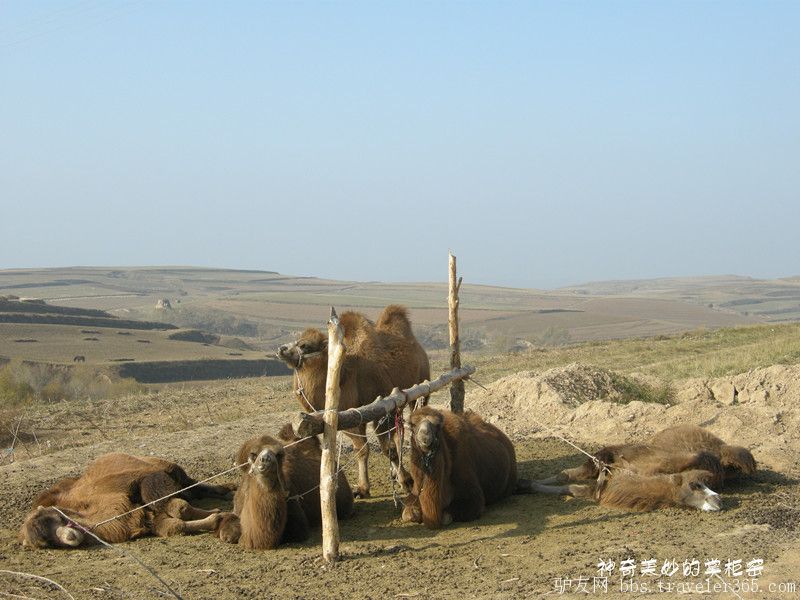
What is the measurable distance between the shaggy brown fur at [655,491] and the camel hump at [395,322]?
3.65 m

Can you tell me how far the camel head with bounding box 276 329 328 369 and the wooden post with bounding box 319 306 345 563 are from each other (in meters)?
1.95

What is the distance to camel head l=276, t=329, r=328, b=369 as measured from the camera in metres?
10.2

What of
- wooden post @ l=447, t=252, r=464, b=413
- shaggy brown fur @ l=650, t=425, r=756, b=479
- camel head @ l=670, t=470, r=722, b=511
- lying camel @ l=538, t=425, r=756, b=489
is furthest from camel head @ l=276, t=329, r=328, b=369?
camel head @ l=670, t=470, r=722, b=511

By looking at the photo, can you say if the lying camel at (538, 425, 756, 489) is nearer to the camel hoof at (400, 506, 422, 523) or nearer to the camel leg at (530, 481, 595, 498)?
the camel leg at (530, 481, 595, 498)

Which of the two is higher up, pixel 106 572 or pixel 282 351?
pixel 282 351

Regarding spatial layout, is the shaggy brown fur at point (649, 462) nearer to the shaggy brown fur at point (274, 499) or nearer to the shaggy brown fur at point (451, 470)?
the shaggy brown fur at point (451, 470)

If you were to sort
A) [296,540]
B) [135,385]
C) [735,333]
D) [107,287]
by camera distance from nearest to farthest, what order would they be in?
[296,540]
[135,385]
[735,333]
[107,287]

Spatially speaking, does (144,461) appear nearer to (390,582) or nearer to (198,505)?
(198,505)

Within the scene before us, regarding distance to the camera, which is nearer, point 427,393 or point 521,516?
point 521,516

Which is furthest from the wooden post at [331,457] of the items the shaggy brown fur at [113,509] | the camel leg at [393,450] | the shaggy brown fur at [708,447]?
the shaggy brown fur at [708,447]

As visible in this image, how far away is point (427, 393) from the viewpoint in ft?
33.3

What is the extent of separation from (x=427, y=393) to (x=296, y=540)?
2.39 m

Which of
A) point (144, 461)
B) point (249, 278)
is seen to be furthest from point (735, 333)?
point (249, 278)

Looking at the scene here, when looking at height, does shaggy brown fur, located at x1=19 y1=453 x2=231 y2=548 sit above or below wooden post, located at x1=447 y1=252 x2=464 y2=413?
below
